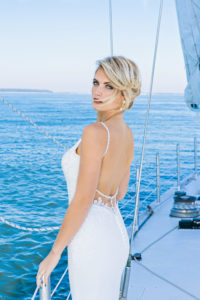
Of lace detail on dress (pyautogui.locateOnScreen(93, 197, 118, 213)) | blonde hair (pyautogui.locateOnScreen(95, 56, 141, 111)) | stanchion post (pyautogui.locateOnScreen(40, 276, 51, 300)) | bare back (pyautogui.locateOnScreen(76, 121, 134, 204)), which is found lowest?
stanchion post (pyautogui.locateOnScreen(40, 276, 51, 300))

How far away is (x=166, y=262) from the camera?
293 cm

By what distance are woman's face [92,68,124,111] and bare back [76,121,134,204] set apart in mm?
75

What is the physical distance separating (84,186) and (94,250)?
23 centimetres

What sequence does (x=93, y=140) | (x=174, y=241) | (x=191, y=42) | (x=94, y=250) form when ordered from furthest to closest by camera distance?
(x=191, y=42) < (x=174, y=241) < (x=94, y=250) < (x=93, y=140)

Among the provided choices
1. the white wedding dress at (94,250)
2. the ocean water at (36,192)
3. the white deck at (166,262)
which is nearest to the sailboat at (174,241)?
the white deck at (166,262)

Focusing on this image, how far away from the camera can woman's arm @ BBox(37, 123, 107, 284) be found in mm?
1211

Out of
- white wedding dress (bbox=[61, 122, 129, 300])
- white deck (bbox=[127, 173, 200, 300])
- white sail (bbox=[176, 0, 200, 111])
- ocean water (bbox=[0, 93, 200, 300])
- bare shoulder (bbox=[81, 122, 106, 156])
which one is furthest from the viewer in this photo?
ocean water (bbox=[0, 93, 200, 300])

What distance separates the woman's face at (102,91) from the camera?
4.43 feet

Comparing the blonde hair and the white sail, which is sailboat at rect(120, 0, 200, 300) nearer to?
the white sail

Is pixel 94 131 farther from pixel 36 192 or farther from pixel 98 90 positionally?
pixel 36 192

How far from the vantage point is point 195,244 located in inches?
128

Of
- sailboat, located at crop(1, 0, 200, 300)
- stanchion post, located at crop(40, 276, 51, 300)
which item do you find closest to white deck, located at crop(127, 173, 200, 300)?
sailboat, located at crop(1, 0, 200, 300)

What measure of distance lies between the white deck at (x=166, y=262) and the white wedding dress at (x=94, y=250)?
109cm

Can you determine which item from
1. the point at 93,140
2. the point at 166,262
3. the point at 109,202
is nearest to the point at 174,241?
the point at 166,262
